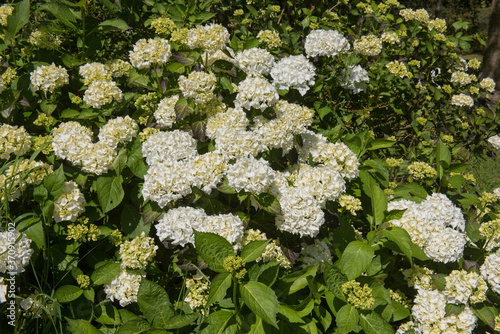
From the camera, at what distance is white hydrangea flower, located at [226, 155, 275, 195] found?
7.40 ft

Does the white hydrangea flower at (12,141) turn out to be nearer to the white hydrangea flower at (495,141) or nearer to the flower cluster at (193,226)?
the flower cluster at (193,226)

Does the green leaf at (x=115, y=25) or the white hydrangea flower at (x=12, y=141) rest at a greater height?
the green leaf at (x=115, y=25)

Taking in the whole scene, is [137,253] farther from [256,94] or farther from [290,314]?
[256,94]

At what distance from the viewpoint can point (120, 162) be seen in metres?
2.59

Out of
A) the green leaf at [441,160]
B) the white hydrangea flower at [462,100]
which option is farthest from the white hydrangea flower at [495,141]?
the green leaf at [441,160]

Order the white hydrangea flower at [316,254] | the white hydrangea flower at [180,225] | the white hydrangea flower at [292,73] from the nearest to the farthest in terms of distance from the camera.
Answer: the white hydrangea flower at [180,225], the white hydrangea flower at [316,254], the white hydrangea flower at [292,73]

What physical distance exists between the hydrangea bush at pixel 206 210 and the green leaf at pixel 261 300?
0.03 ft

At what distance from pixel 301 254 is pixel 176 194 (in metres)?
1.06

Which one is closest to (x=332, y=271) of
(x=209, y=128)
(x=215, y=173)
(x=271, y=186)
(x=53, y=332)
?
(x=271, y=186)

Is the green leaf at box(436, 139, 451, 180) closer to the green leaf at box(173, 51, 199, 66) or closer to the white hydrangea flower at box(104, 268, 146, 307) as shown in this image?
the green leaf at box(173, 51, 199, 66)

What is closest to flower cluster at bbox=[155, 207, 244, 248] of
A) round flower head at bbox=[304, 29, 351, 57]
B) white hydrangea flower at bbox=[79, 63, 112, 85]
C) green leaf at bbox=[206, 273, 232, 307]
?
green leaf at bbox=[206, 273, 232, 307]

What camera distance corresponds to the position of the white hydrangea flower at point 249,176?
2.26 m

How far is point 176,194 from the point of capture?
237cm

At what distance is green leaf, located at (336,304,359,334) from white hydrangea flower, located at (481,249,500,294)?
103 cm
